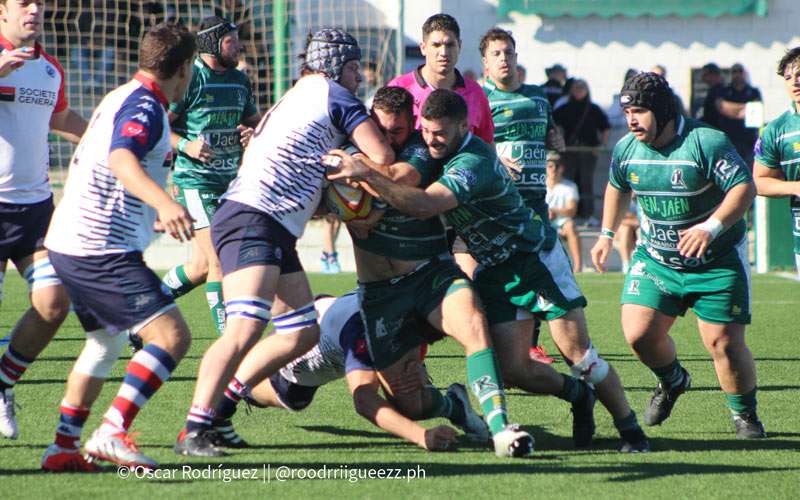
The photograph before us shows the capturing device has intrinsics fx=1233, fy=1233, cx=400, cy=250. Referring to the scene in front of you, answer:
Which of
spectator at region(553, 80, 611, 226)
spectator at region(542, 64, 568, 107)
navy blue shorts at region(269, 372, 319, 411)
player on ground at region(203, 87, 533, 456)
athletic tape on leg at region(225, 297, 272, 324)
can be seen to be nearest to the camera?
athletic tape on leg at region(225, 297, 272, 324)

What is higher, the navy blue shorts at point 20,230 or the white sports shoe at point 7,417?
the navy blue shorts at point 20,230

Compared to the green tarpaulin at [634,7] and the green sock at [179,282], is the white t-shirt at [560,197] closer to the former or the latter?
the green tarpaulin at [634,7]

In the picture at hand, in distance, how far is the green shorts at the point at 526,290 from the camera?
5.89 metres

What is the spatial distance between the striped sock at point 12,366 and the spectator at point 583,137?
12.2 meters

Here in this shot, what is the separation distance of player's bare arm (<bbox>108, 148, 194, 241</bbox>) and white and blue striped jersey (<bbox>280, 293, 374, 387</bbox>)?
1.26 metres

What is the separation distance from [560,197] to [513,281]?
9.58 metres

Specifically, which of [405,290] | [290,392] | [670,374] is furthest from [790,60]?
[290,392]

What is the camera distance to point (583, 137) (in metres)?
17.5

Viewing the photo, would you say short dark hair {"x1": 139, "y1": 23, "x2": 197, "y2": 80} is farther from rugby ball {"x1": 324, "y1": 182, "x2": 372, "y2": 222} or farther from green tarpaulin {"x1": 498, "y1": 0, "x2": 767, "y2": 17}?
green tarpaulin {"x1": 498, "y1": 0, "x2": 767, "y2": 17}

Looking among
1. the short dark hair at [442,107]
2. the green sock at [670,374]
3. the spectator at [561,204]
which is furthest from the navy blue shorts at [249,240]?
the spectator at [561,204]

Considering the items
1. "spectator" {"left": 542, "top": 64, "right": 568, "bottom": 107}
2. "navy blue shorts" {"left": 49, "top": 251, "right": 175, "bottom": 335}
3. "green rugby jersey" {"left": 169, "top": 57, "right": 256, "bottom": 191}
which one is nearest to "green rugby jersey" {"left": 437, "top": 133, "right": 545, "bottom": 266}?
"navy blue shorts" {"left": 49, "top": 251, "right": 175, "bottom": 335}

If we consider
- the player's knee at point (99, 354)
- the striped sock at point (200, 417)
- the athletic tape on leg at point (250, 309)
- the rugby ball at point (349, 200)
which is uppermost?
the rugby ball at point (349, 200)

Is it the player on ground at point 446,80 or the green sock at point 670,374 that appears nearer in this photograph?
the green sock at point 670,374

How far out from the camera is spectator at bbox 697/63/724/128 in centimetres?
1764
